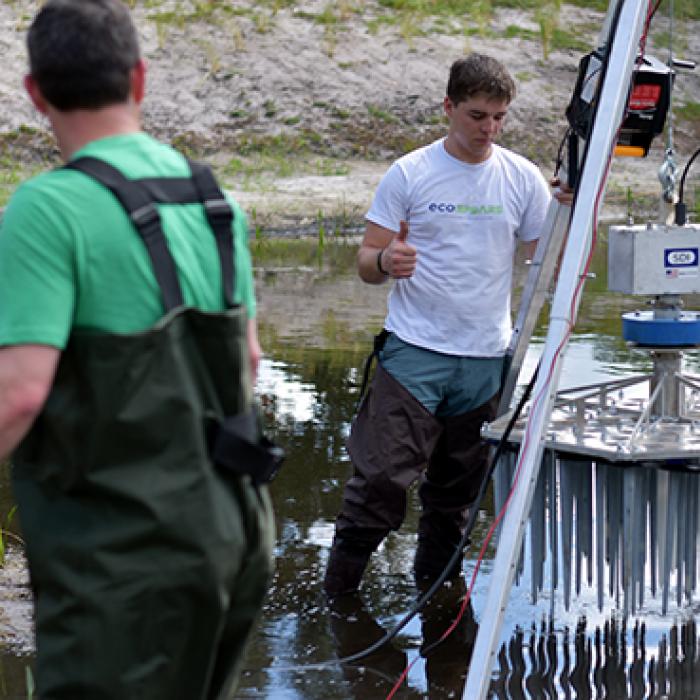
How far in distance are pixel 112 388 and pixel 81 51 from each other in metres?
0.56

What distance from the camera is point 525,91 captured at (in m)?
23.3

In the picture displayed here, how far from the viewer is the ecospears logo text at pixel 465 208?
514 centimetres

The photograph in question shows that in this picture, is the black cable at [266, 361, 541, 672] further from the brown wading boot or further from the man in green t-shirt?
the man in green t-shirt

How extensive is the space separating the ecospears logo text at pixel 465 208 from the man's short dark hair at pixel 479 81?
13.9 inches

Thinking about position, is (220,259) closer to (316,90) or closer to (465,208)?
(465,208)

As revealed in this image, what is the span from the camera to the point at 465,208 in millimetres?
5156

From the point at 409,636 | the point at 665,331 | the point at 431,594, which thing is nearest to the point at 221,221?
the point at 665,331

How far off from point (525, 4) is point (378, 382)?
2188 centimetres

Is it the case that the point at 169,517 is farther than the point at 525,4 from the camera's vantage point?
No

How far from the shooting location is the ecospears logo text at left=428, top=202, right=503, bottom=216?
5.14m

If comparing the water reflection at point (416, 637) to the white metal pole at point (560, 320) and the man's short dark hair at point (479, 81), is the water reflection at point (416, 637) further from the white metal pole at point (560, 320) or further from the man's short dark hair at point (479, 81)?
the man's short dark hair at point (479, 81)

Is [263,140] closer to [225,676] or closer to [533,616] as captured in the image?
[533,616]

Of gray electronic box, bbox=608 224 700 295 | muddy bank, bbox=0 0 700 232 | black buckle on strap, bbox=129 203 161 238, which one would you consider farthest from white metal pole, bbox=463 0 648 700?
muddy bank, bbox=0 0 700 232

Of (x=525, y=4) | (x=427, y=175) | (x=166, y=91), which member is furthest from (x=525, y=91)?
(x=427, y=175)
